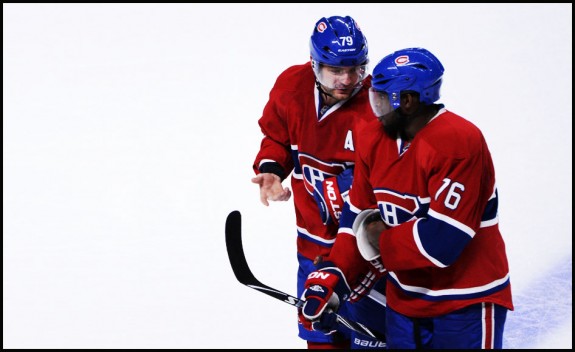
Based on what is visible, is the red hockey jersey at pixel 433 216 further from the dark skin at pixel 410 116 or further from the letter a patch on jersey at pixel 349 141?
the letter a patch on jersey at pixel 349 141

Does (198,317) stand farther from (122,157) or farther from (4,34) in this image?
(4,34)

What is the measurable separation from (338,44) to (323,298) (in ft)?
2.54

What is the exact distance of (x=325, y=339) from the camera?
3.00 m

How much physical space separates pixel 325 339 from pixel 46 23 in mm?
3731

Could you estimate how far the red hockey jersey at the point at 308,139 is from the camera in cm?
278

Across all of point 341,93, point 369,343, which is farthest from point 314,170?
point 369,343

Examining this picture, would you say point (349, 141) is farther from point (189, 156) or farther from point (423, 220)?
point (189, 156)

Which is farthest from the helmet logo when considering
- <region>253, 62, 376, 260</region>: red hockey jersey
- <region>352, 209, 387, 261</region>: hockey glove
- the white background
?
the white background

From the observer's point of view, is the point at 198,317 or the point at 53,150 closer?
the point at 198,317

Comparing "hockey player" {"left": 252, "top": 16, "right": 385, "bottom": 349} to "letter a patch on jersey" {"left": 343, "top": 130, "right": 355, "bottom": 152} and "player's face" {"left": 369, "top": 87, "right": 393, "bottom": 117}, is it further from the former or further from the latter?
"player's face" {"left": 369, "top": 87, "right": 393, "bottom": 117}

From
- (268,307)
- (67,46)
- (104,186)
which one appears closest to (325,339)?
(268,307)

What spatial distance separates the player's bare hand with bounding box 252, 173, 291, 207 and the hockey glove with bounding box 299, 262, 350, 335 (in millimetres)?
624

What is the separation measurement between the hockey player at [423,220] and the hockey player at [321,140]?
29 centimetres

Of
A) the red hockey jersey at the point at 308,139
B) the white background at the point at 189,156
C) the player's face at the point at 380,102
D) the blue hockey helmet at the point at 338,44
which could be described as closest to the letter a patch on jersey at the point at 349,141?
the red hockey jersey at the point at 308,139
